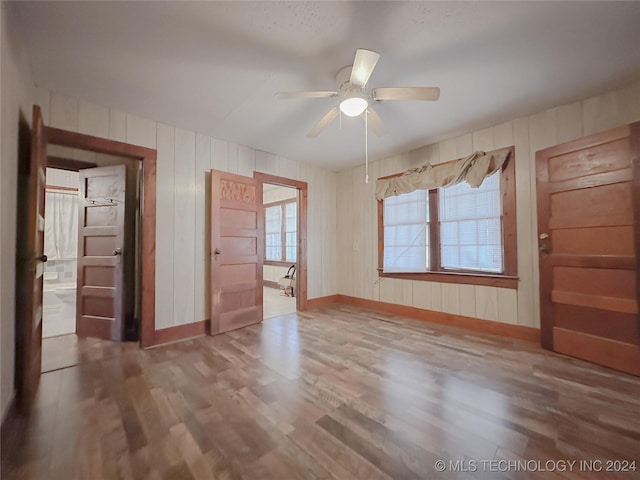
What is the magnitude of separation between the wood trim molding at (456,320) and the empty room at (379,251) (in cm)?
3

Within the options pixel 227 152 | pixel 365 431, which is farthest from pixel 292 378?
pixel 227 152

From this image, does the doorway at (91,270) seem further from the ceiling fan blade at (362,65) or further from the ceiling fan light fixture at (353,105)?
the ceiling fan blade at (362,65)

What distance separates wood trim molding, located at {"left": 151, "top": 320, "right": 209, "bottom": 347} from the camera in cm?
276

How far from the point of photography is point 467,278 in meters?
3.22

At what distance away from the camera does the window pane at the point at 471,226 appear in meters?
3.05

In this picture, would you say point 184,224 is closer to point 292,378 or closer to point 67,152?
point 67,152

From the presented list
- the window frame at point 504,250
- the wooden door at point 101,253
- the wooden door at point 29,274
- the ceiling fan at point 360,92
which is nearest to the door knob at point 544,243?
the window frame at point 504,250

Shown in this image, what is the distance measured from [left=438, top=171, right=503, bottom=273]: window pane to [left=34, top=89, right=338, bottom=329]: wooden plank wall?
282cm

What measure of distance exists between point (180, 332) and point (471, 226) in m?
3.75

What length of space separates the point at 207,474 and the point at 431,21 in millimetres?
2751

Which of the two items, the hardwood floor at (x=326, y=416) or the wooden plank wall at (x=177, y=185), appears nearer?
the hardwood floor at (x=326, y=416)

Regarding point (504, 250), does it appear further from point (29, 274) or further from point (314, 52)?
point (29, 274)

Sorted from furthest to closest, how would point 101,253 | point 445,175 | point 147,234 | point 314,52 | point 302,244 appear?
point 302,244
point 445,175
point 101,253
point 147,234
point 314,52

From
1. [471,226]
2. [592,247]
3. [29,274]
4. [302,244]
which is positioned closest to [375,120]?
[471,226]
